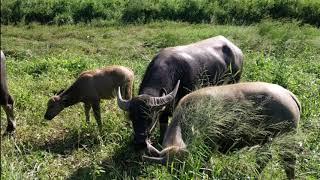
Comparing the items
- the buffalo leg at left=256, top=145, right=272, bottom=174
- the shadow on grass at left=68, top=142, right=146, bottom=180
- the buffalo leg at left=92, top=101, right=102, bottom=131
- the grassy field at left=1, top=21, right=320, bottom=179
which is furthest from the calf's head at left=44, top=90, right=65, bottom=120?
the buffalo leg at left=256, top=145, right=272, bottom=174

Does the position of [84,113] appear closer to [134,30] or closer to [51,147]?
[51,147]

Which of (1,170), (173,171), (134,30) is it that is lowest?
(134,30)

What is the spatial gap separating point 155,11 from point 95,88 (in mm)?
10816

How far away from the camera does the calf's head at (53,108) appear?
702 cm

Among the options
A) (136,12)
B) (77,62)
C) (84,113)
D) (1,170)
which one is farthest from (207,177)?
(136,12)

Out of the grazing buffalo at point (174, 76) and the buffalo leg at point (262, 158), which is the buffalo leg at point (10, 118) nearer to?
the grazing buffalo at point (174, 76)

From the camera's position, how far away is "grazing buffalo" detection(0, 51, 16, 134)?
19.8 feet

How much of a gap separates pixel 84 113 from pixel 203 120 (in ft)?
9.03

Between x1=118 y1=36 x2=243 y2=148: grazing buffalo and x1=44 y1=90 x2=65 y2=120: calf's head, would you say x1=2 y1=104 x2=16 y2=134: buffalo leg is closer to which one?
x1=44 y1=90 x2=65 y2=120: calf's head

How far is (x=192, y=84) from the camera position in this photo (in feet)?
23.4

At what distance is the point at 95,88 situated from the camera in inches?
290

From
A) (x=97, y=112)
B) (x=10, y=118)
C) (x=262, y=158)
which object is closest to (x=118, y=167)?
(x=97, y=112)

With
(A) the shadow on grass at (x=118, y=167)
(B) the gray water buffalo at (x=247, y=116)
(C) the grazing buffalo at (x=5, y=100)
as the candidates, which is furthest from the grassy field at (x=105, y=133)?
(B) the gray water buffalo at (x=247, y=116)

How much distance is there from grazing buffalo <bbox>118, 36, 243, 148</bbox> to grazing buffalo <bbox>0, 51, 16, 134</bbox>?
140 centimetres
